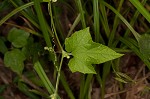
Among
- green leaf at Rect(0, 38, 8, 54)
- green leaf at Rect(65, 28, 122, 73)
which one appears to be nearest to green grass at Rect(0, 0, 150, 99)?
green leaf at Rect(0, 38, 8, 54)

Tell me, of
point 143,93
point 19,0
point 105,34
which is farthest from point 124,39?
point 19,0

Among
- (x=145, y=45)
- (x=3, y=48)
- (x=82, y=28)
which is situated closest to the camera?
(x=145, y=45)

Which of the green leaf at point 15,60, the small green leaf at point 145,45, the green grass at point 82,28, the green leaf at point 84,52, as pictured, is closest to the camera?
the green leaf at point 84,52

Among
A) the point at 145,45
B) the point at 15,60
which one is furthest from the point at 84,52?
the point at 15,60

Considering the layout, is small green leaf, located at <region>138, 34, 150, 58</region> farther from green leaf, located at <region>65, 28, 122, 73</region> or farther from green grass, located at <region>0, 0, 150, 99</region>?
green leaf, located at <region>65, 28, 122, 73</region>

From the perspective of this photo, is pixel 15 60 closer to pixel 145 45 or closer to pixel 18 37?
pixel 18 37

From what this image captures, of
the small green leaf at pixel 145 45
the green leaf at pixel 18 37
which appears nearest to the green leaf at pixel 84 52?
the small green leaf at pixel 145 45

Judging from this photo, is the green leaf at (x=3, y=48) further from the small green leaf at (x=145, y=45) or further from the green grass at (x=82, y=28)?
the small green leaf at (x=145, y=45)
